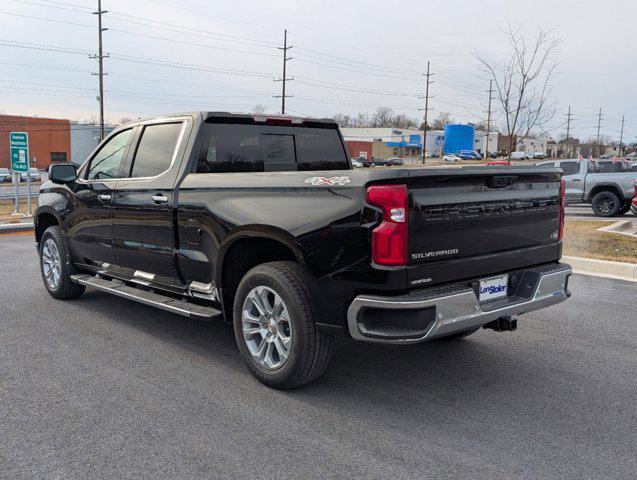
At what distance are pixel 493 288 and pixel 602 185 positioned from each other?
15.4 metres

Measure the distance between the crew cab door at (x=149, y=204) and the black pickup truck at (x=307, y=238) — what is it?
17 millimetres

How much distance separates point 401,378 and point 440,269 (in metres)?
1.13

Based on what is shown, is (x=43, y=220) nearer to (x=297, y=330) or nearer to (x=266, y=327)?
(x=266, y=327)

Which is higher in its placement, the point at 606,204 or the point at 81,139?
the point at 81,139

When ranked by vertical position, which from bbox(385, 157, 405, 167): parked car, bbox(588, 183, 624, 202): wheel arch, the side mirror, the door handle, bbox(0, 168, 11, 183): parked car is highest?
bbox(385, 157, 405, 167): parked car

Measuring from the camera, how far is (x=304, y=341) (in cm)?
380

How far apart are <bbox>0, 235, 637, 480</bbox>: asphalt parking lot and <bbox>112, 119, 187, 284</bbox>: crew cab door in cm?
67

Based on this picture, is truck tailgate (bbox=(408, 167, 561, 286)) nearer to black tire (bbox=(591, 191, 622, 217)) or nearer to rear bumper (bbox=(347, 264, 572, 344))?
rear bumper (bbox=(347, 264, 572, 344))

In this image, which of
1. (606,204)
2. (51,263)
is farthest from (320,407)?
(606,204)

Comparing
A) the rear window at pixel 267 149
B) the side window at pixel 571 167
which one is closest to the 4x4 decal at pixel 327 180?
the rear window at pixel 267 149

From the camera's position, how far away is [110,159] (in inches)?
233

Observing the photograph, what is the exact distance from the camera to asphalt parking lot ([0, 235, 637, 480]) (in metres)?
3.09

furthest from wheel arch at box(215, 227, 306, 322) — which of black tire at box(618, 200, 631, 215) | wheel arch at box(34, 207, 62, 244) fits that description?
black tire at box(618, 200, 631, 215)

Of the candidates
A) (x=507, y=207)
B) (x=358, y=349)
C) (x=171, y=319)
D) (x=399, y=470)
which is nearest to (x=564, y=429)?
(x=399, y=470)
